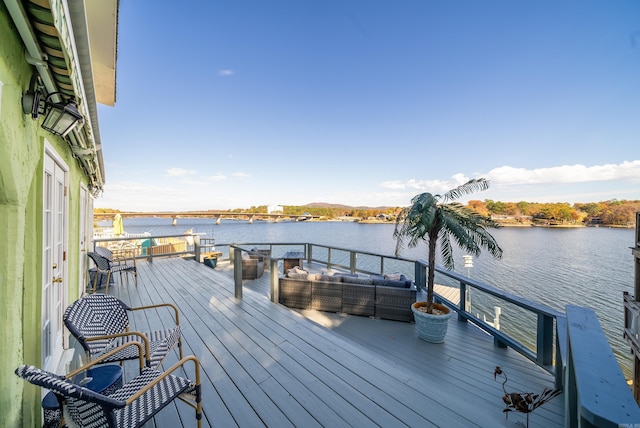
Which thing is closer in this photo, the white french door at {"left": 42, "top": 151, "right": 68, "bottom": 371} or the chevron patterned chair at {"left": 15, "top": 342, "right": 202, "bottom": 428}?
the chevron patterned chair at {"left": 15, "top": 342, "right": 202, "bottom": 428}

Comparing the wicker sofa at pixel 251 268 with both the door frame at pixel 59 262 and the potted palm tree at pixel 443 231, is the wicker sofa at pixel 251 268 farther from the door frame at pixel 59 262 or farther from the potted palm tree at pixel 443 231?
the potted palm tree at pixel 443 231

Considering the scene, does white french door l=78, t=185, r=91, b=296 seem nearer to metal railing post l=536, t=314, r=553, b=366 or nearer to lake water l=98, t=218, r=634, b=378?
metal railing post l=536, t=314, r=553, b=366

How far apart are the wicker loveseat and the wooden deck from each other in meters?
0.21

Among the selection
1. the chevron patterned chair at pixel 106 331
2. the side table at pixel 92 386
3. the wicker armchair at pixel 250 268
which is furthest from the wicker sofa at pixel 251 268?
the side table at pixel 92 386

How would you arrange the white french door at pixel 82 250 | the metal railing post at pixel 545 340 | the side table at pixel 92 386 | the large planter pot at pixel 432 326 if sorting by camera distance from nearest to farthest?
1. the side table at pixel 92 386
2. the metal railing post at pixel 545 340
3. the large planter pot at pixel 432 326
4. the white french door at pixel 82 250

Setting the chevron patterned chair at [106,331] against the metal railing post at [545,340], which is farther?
the metal railing post at [545,340]

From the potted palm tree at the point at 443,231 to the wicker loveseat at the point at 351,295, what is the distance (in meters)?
0.50

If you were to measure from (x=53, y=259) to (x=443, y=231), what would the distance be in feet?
15.0

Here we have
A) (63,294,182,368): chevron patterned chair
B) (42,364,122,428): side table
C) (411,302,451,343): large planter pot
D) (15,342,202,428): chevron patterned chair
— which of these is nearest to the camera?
(15,342,202,428): chevron patterned chair

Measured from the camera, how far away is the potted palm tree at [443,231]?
3.46 meters

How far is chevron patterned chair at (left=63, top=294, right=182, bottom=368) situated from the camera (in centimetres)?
192

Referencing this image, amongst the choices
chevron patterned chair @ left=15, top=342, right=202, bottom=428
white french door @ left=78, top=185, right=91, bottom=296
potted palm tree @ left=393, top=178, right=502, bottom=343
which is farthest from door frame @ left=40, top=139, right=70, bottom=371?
potted palm tree @ left=393, top=178, right=502, bottom=343

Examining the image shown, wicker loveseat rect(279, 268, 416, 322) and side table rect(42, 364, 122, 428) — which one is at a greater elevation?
side table rect(42, 364, 122, 428)

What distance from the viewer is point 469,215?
3596mm
